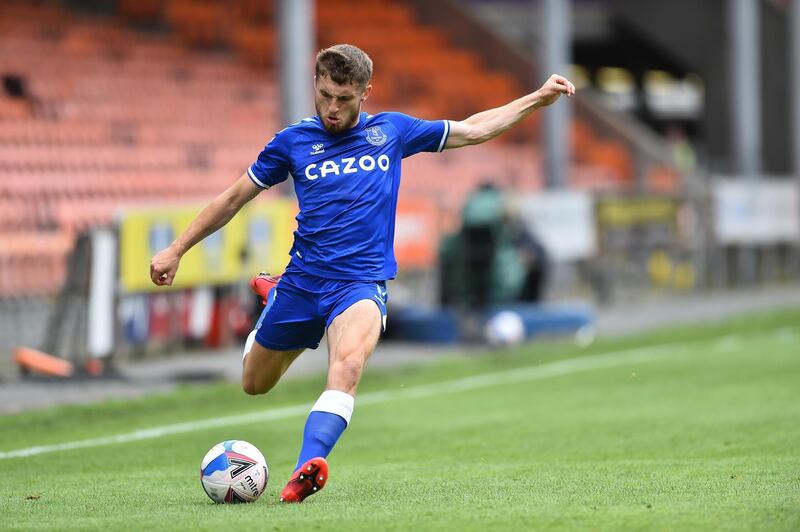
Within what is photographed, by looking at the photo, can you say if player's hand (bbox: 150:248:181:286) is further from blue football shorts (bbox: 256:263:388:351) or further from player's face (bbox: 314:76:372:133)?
player's face (bbox: 314:76:372:133)

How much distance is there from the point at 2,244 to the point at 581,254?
906cm

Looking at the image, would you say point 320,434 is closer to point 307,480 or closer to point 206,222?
point 307,480

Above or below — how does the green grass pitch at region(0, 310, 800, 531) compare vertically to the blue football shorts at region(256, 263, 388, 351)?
below

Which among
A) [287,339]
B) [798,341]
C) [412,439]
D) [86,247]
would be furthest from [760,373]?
[287,339]

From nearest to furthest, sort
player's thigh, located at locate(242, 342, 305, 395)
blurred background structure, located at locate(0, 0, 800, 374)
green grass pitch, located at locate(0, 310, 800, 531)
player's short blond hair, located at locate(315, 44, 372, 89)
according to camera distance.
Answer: green grass pitch, located at locate(0, 310, 800, 531) → player's short blond hair, located at locate(315, 44, 372, 89) → player's thigh, located at locate(242, 342, 305, 395) → blurred background structure, located at locate(0, 0, 800, 374)

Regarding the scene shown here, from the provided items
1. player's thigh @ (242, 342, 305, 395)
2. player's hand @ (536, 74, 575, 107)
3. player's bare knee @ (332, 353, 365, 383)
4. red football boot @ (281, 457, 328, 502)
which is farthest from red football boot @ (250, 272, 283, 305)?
player's hand @ (536, 74, 575, 107)

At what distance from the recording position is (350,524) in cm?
615

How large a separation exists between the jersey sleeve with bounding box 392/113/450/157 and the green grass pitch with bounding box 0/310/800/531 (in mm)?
1750

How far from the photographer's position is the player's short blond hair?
6992 mm

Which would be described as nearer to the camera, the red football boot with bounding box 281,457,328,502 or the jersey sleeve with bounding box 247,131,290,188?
the red football boot with bounding box 281,457,328,502

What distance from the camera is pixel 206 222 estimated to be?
7391 mm

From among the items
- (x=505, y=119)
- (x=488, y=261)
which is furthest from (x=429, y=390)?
(x=505, y=119)

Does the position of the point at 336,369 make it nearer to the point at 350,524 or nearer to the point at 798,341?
the point at 350,524

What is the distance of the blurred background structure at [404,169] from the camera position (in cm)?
1602
